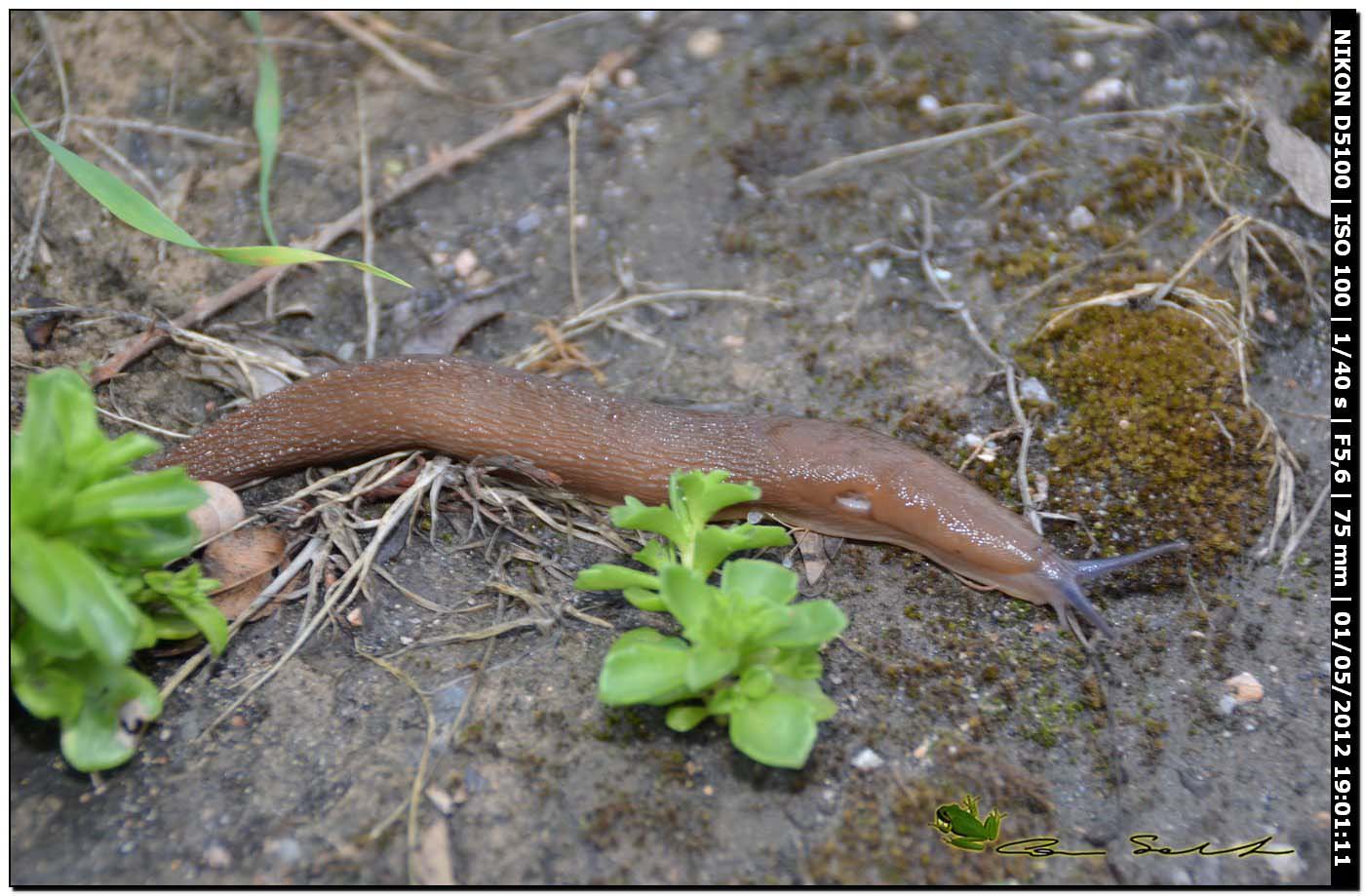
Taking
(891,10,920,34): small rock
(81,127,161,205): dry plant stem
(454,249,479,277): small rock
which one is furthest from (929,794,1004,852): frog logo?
(81,127,161,205): dry plant stem

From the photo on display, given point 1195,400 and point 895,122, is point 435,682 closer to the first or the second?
point 1195,400

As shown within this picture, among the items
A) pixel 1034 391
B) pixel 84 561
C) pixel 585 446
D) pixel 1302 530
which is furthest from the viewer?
pixel 1034 391

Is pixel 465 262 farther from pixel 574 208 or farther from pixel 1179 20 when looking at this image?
pixel 1179 20

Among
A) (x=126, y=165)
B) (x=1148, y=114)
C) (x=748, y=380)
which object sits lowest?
(x=748, y=380)

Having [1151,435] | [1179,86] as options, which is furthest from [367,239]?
[1179,86]

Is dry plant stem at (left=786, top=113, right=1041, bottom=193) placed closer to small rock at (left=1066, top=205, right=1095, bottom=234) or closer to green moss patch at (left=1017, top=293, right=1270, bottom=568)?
small rock at (left=1066, top=205, right=1095, bottom=234)

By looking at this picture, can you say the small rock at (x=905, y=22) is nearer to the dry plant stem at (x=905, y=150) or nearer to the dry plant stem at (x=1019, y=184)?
the dry plant stem at (x=905, y=150)

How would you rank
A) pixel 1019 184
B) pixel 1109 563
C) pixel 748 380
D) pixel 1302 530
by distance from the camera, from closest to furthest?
pixel 1109 563 < pixel 1302 530 < pixel 748 380 < pixel 1019 184
